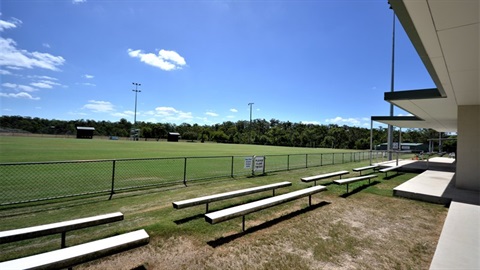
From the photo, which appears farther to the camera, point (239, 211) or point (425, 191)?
point (425, 191)

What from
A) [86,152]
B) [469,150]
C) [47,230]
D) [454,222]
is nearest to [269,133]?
[86,152]

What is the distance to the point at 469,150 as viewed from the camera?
9.23m

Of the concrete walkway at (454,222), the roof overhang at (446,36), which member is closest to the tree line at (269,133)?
the concrete walkway at (454,222)

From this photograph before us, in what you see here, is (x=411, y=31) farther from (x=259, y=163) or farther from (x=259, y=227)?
(x=259, y=163)

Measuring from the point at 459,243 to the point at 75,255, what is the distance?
6208 millimetres

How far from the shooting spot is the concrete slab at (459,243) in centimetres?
352

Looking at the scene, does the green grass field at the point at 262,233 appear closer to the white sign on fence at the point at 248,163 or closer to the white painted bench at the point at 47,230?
the white painted bench at the point at 47,230

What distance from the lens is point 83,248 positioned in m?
3.03

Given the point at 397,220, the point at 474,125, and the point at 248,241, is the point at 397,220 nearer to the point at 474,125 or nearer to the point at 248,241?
the point at 248,241

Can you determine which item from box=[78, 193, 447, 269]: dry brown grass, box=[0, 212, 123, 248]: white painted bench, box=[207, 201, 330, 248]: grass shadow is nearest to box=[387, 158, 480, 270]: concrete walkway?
box=[78, 193, 447, 269]: dry brown grass

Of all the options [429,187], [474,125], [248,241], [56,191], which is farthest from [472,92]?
[56,191]

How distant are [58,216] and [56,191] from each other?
10.7ft

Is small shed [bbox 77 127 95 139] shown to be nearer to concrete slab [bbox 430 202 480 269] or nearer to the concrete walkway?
the concrete walkway

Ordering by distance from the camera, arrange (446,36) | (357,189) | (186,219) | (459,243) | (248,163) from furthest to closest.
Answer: (248,163), (357,189), (186,219), (459,243), (446,36)
